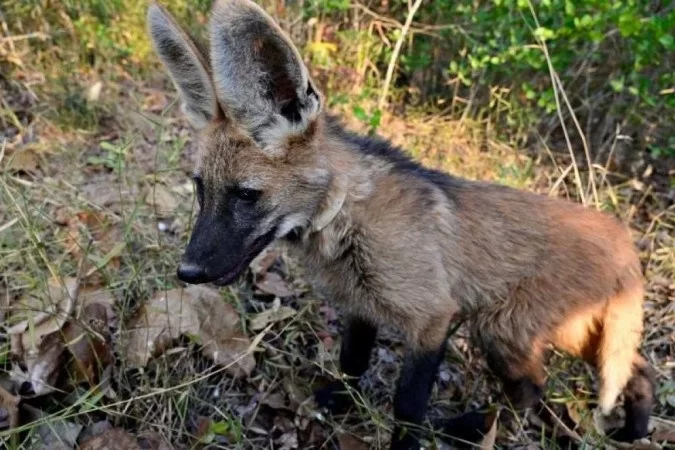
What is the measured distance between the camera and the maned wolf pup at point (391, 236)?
2146mm

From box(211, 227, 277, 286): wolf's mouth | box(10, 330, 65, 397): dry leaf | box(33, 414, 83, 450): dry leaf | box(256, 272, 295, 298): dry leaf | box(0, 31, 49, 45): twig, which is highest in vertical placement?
box(0, 31, 49, 45): twig

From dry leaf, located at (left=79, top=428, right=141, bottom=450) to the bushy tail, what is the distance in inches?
77.8

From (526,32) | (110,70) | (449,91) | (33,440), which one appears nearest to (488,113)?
(449,91)

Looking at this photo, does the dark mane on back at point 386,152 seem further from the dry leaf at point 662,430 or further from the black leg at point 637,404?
the dry leaf at point 662,430

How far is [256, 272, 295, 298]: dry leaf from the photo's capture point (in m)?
3.29

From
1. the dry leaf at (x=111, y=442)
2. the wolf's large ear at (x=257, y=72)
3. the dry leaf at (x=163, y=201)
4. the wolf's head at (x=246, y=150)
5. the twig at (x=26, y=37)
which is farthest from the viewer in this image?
the twig at (x=26, y=37)

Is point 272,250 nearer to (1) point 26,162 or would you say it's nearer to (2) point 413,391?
(2) point 413,391

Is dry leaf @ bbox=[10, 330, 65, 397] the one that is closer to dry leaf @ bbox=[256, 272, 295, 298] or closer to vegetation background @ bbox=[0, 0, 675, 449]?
vegetation background @ bbox=[0, 0, 675, 449]

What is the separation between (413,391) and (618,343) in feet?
3.08

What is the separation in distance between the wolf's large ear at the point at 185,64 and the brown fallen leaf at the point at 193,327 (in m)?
0.88

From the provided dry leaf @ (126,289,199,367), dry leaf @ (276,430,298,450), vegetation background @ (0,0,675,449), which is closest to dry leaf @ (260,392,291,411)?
vegetation background @ (0,0,675,449)

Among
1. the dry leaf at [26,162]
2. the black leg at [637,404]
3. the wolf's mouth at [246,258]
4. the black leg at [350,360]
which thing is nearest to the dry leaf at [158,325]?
the wolf's mouth at [246,258]

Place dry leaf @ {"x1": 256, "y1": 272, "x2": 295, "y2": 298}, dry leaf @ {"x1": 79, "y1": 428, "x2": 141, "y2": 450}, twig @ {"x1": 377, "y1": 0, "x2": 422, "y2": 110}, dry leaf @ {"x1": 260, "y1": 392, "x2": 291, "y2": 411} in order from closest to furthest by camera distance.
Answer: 1. dry leaf @ {"x1": 79, "y1": 428, "x2": 141, "y2": 450}
2. dry leaf @ {"x1": 260, "y1": 392, "x2": 291, "y2": 411}
3. dry leaf @ {"x1": 256, "y1": 272, "x2": 295, "y2": 298}
4. twig @ {"x1": 377, "y1": 0, "x2": 422, "y2": 110}

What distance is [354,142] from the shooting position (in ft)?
8.41
